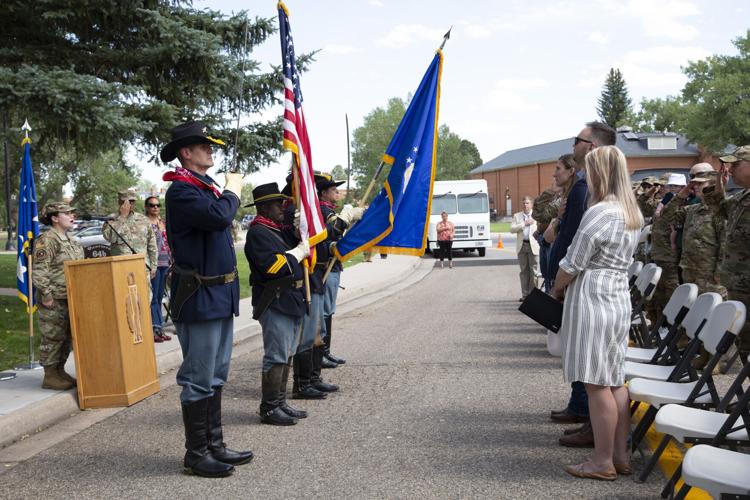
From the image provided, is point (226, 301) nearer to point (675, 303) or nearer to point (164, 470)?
point (164, 470)

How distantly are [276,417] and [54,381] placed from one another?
7.74ft

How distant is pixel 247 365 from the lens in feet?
29.5

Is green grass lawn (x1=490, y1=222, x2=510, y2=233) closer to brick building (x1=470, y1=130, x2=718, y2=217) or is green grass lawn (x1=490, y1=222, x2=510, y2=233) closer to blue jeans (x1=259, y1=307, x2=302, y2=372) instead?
brick building (x1=470, y1=130, x2=718, y2=217)

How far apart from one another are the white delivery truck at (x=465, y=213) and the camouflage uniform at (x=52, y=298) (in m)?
22.0

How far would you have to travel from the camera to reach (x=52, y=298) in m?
7.14

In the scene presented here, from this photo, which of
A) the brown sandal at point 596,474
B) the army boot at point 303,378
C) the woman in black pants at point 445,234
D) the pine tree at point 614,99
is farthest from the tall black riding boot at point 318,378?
the pine tree at point 614,99

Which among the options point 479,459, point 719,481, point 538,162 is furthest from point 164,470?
point 538,162

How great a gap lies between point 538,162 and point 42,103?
75.9 metres

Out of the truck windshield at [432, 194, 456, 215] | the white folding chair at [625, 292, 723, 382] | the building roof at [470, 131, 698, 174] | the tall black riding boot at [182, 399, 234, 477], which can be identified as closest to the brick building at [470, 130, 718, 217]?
the building roof at [470, 131, 698, 174]

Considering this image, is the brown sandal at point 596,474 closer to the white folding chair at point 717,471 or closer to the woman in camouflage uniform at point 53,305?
the white folding chair at point 717,471

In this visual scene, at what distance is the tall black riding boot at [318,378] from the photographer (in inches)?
289

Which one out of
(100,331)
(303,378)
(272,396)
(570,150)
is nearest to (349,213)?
(303,378)

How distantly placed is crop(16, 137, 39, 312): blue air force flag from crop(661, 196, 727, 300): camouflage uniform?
7.08 meters

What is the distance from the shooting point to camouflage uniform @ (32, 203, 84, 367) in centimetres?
714
